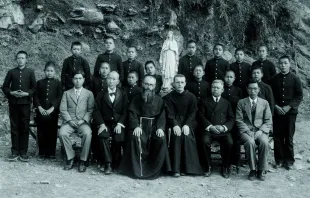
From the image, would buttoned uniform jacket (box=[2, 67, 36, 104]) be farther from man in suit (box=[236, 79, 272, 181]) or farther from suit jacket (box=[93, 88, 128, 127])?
man in suit (box=[236, 79, 272, 181])

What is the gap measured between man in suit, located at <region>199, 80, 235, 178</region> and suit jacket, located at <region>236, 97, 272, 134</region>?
0.47 feet

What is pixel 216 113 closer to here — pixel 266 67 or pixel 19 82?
pixel 266 67

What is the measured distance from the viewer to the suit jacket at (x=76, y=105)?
6.93 meters

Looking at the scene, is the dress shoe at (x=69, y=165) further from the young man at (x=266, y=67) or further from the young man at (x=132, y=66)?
the young man at (x=266, y=67)

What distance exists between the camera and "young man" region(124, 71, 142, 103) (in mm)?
7544

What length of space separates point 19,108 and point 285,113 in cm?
486

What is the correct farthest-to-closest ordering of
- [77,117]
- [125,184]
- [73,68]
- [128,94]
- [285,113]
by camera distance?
1. [73,68]
2. [128,94]
3. [285,113]
4. [77,117]
5. [125,184]

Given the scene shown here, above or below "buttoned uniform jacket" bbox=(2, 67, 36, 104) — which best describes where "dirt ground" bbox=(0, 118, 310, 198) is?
below

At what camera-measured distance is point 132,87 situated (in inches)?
303

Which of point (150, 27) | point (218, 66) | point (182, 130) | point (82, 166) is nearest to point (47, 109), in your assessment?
point (82, 166)

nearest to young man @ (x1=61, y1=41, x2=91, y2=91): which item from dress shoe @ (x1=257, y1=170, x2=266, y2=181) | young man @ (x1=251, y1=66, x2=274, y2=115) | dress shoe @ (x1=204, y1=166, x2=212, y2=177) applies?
dress shoe @ (x1=204, y1=166, x2=212, y2=177)

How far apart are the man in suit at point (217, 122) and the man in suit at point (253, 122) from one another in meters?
0.20

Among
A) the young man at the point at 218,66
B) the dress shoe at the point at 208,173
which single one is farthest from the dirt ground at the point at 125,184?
the young man at the point at 218,66

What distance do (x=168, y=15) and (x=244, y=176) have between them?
6.86 metres
